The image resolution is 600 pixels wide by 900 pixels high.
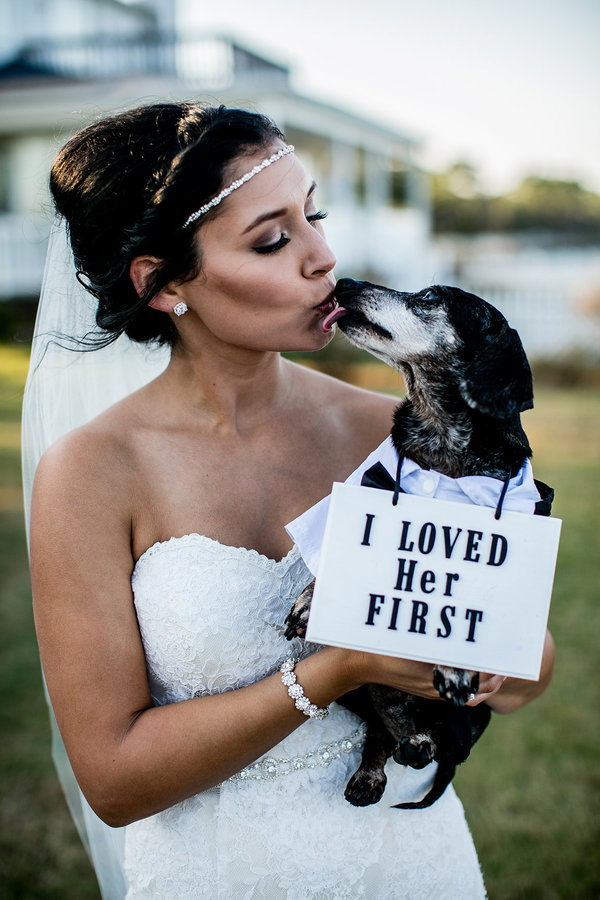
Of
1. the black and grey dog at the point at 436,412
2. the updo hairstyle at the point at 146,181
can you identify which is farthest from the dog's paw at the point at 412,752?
the updo hairstyle at the point at 146,181

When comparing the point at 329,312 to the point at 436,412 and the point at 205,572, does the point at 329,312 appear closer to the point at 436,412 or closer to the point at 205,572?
the point at 436,412

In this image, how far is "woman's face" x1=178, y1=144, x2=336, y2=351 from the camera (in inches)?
72.7

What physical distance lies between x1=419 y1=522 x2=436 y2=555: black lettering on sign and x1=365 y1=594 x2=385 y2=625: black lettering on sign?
128 millimetres

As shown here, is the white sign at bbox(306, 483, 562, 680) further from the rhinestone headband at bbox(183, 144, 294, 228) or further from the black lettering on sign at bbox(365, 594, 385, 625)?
the rhinestone headband at bbox(183, 144, 294, 228)

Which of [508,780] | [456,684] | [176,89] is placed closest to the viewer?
[456,684]

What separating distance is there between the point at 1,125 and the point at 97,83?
2310mm

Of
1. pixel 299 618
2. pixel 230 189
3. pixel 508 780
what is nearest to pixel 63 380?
pixel 230 189

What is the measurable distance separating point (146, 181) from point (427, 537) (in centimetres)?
110

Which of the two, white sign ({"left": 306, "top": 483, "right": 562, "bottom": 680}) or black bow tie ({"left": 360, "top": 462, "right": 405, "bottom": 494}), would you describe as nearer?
white sign ({"left": 306, "top": 483, "right": 562, "bottom": 680})

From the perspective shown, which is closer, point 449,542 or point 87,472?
point 449,542

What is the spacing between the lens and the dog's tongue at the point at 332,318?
1966 mm

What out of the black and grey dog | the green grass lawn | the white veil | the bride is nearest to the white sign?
the bride

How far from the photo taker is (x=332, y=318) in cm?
198

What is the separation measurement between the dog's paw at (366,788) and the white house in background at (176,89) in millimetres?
13505
